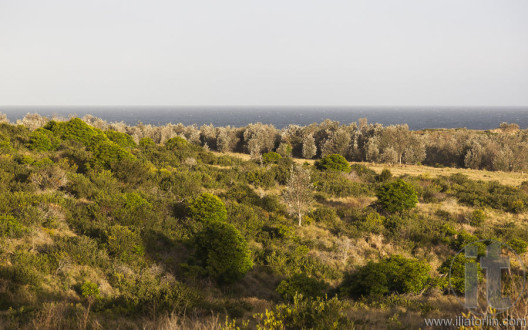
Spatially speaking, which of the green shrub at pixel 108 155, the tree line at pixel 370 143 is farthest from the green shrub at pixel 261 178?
the tree line at pixel 370 143

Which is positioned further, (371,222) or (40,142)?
(40,142)

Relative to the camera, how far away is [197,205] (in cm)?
1795

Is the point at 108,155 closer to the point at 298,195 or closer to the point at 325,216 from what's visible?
the point at 298,195

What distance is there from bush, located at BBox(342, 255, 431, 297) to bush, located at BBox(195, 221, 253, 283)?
4.77m

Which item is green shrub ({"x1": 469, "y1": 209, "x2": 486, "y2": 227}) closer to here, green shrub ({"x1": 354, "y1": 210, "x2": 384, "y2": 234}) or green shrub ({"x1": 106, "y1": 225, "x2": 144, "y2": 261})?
green shrub ({"x1": 354, "y1": 210, "x2": 384, "y2": 234})

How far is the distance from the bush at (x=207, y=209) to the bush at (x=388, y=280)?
850 centimetres

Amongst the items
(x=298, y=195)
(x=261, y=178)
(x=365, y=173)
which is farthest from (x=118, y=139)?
(x=365, y=173)

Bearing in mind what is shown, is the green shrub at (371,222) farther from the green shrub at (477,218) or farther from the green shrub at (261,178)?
the green shrub at (261,178)

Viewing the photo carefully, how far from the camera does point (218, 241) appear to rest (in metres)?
13.6

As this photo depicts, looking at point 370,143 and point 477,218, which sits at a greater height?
point 370,143

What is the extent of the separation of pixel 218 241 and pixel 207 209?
4562mm

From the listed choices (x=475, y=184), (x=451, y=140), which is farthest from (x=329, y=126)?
(x=475, y=184)

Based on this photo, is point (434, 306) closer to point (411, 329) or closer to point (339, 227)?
point (411, 329)

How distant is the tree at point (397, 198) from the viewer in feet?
70.1
